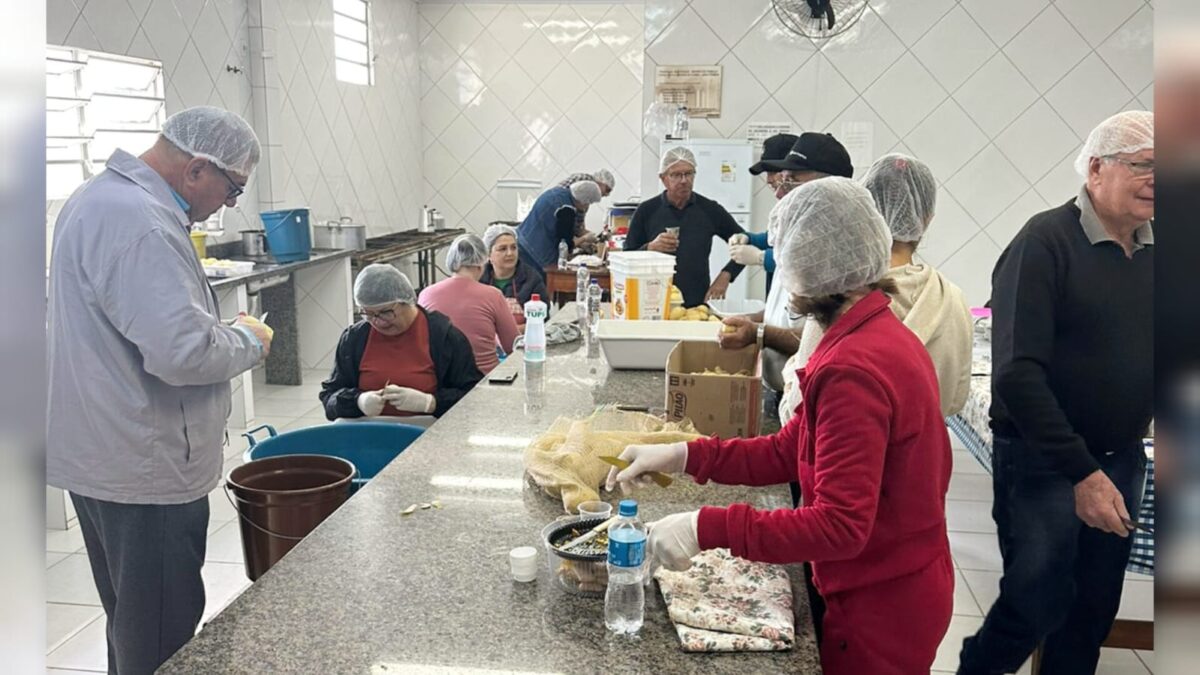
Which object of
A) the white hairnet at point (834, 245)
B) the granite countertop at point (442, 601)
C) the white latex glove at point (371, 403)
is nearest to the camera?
the granite countertop at point (442, 601)

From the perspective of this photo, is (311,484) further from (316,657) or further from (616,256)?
(616,256)

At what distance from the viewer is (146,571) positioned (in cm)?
202

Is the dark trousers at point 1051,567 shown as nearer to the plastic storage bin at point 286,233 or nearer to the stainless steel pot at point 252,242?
the plastic storage bin at point 286,233

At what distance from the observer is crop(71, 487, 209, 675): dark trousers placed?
2.01m

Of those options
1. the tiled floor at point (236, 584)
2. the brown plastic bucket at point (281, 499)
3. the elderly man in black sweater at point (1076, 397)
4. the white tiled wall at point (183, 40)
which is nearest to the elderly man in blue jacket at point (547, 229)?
the white tiled wall at point (183, 40)

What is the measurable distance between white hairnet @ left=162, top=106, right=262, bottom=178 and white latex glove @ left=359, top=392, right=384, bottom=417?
0.98 m

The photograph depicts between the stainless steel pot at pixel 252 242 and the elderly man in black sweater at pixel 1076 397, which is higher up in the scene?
the stainless steel pot at pixel 252 242

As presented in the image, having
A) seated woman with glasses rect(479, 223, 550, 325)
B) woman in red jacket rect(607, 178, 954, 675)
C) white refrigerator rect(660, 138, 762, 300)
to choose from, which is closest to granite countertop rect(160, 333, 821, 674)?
woman in red jacket rect(607, 178, 954, 675)

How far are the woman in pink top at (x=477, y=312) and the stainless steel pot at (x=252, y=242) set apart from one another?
7.19ft

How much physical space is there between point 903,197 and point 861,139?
3400mm

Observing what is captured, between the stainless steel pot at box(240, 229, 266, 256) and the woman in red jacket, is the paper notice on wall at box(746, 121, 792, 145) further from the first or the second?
the woman in red jacket

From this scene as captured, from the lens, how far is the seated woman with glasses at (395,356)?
121 inches

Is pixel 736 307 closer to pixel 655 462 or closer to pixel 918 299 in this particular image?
pixel 918 299

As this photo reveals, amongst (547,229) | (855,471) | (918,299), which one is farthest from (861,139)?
(855,471)
